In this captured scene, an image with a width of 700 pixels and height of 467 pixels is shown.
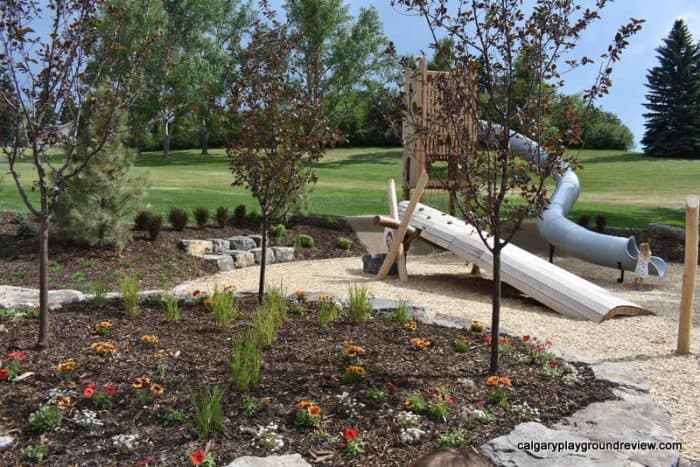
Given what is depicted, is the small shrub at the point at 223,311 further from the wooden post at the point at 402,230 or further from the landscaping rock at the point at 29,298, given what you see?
the wooden post at the point at 402,230

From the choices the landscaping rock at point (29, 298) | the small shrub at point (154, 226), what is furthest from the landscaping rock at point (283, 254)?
the landscaping rock at point (29, 298)

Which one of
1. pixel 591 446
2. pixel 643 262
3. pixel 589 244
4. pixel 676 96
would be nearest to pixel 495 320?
pixel 591 446

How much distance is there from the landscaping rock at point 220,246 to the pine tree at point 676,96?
28.5 m

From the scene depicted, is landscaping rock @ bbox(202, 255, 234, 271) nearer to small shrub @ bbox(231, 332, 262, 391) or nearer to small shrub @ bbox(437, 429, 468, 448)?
small shrub @ bbox(231, 332, 262, 391)

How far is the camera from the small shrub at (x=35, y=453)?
301 centimetres

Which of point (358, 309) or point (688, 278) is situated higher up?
point (688, 278)

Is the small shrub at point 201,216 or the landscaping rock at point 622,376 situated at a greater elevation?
the small shrub at point 201,216

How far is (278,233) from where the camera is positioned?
443 inches

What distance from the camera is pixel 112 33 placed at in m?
5.61

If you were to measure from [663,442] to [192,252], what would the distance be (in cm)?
768

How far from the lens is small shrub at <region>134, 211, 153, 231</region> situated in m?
9.93

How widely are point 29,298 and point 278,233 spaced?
5.52 m

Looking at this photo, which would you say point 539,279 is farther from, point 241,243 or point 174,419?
point 241,243

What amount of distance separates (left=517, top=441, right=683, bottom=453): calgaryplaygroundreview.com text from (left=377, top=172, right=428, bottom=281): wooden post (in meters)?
5.48
